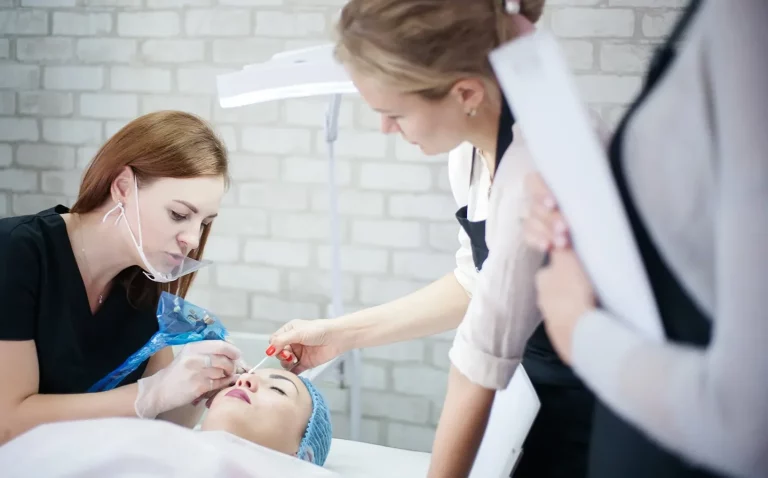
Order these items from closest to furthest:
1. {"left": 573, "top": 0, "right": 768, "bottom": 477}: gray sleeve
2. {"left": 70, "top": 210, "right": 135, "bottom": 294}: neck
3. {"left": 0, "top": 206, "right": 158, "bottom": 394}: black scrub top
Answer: {"left": 573, "top": 0, "right": 768, "bottom": 477}: gray sleeve → {"left": 0, "top": 206, "right": 158, "bottom": 394}: black scrub top → {"left": 70, "top": 210, "right": 135, "bottom": 294}: neck

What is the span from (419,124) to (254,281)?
3.80 feet

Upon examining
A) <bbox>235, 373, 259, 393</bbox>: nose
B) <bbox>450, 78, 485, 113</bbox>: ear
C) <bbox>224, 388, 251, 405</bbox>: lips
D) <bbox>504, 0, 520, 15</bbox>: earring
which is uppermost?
<bbox>504, 0, 520, 15</bbox>: earring

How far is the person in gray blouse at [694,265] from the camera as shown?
411 millimetres

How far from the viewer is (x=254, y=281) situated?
1752 mm

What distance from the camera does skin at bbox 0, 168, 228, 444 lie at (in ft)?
3.49

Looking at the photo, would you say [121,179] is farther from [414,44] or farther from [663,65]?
[663,65]

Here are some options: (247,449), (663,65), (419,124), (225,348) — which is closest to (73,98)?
(225,348)

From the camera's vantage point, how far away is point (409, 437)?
1.66 meters

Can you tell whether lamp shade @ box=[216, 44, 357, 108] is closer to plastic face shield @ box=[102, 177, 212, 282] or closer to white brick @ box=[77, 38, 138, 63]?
plastic face shield @ box=[102, 177, 212, 282]

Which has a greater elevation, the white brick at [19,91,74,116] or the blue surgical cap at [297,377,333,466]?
the white brick at [19,91,74,116]

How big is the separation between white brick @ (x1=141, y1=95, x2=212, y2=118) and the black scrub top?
62 centimetres

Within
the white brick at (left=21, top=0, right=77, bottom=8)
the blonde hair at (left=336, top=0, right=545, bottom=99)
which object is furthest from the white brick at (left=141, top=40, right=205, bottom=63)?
the blonde hair at (left=336, top=0, right=545, bottom=99)

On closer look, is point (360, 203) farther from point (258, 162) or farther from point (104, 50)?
point (104, 50)

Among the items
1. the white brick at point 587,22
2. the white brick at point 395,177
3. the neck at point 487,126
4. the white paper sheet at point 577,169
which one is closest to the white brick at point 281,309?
the white brick at point 395,177
